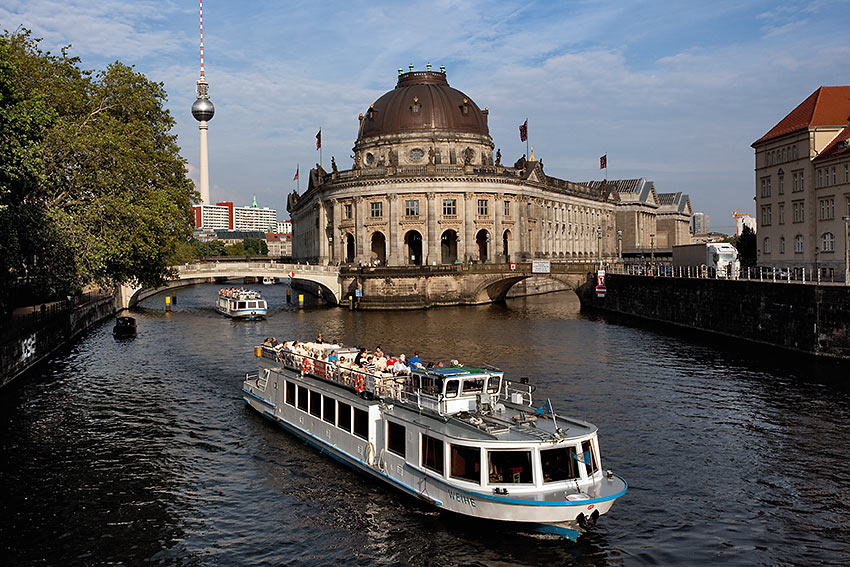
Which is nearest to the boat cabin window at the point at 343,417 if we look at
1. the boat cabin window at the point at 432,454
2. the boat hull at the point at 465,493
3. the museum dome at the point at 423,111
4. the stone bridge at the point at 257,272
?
the boat hull at the point at 465,493

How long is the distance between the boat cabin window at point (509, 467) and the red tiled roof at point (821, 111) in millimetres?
66111

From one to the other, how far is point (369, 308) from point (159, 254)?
41239mm

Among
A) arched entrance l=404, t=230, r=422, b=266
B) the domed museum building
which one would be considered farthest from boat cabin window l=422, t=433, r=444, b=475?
arched entrance l=404, t=230, r=422, b=266

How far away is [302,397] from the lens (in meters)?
32.7

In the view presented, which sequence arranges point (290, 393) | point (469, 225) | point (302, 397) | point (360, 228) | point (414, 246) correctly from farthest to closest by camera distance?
point (414, 246) < point (360, 228) < point (469, 225) < point (290, 393) < point (302, 397)

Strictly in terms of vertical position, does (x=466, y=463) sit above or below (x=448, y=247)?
below

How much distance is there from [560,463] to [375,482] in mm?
8291

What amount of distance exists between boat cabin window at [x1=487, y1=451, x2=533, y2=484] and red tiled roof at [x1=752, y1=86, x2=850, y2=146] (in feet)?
217

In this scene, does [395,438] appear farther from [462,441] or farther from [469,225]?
[469,225]

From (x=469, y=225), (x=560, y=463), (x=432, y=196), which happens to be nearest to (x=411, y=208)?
(x=432, y=196)

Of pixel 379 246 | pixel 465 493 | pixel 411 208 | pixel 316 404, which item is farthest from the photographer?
pixel 379 246

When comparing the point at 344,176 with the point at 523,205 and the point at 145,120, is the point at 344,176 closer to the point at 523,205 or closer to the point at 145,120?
the point at 523,205

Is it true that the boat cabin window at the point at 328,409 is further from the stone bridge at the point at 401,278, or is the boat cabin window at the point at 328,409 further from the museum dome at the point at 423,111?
the museum dome at the point at 423,111

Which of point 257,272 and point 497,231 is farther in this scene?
point 497,231
